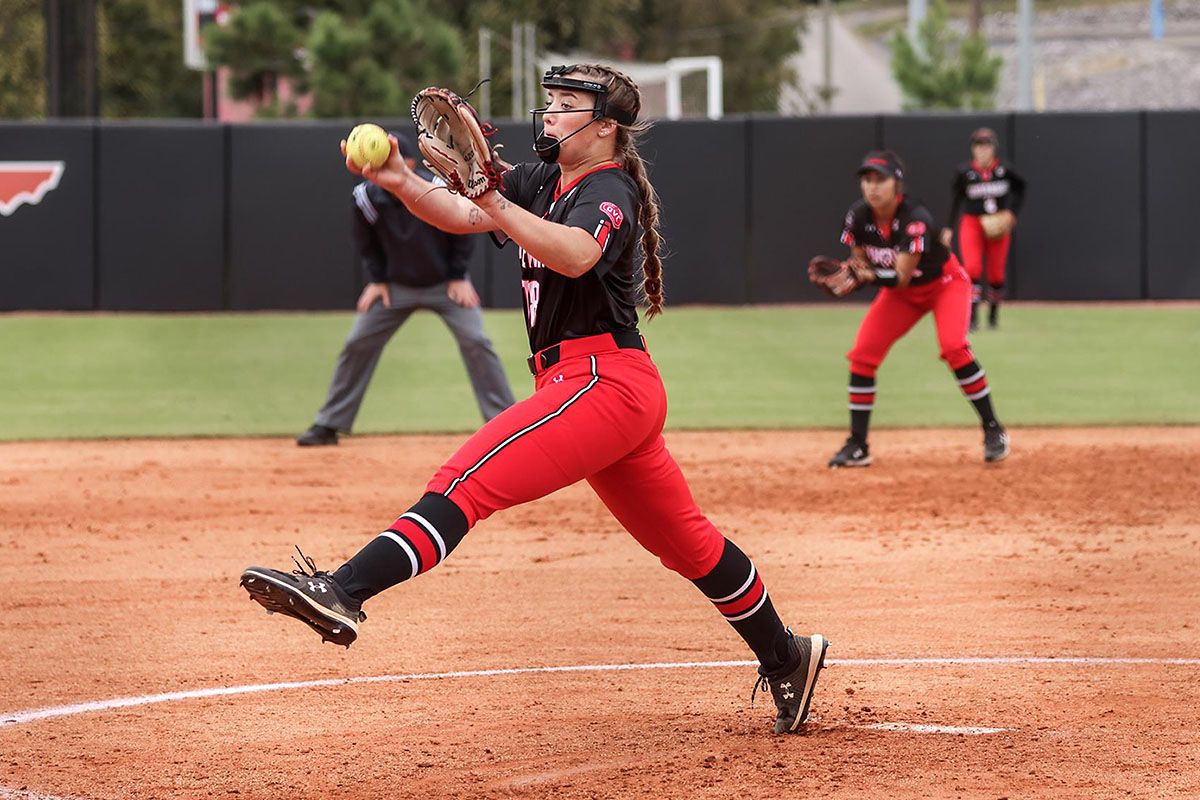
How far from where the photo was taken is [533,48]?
4294 centimetres

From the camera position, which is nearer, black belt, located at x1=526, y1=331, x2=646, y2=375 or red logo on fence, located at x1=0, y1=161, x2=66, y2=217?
black belt, located at x1=526, y1=331, x2=646, y2=375

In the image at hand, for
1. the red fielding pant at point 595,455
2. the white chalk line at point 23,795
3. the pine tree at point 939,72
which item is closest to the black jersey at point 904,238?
the red fielding pant at point 595,455

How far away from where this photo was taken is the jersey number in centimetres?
497

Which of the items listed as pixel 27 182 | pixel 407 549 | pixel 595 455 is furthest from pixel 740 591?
pixel 27 182

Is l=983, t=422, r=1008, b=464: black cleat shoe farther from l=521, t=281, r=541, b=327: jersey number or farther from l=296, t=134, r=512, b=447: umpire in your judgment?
l=521, t=281, r=541, b=327: jersey number

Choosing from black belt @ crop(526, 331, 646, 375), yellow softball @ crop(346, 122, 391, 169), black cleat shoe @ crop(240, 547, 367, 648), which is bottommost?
black cleat shoe @ crop(240, 547, 367, 648)

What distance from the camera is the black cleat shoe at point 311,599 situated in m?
4.27

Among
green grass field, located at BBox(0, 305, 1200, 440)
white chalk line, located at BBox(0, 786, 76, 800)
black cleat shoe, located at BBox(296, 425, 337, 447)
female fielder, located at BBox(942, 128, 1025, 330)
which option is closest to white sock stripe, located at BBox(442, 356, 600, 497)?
white chalk line, located at BBox(0, 786, 76, 800)

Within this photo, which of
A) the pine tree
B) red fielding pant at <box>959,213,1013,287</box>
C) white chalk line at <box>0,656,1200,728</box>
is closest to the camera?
white chalk line at <box>0,656,1200,728</box>

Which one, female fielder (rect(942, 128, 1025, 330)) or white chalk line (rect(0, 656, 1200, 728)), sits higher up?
female fielder (rect(942, 128, 1025, 330))

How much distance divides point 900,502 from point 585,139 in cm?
516

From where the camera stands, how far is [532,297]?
499 centimetres

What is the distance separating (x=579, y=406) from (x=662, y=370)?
11.4 meters

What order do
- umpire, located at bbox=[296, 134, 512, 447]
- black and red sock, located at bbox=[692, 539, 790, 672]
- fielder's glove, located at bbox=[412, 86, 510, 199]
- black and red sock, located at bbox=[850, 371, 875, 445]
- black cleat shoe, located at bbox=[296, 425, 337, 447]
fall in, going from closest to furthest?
fielder's glove, located at bbox=[412, 86, 510, 199] < black and red sock, located at bbox=[692, 539, 790, 672] < black and red sock, located at bbox=[850, 371, 875, 445] < umpire, located at bbox=[296, 134, 512, 447] < black cleat shoe, located at bbox=[296, 425, 337, 447]
